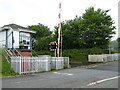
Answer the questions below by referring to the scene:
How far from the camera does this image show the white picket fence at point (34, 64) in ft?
36.0

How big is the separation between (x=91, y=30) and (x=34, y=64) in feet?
61.7

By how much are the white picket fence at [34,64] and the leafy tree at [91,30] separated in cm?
1541

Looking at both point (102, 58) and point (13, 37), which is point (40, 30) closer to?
point (13, 37)

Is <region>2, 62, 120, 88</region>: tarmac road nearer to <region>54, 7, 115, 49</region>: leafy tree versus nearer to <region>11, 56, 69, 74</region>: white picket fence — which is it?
<region>11, 56, 69, 74</region>: white picket fence

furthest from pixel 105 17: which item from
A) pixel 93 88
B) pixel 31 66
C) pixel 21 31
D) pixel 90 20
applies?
pixel 93 88

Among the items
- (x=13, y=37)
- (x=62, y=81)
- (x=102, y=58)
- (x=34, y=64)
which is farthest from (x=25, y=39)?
(x=62, y=81)

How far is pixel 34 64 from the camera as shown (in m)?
→ 12.0

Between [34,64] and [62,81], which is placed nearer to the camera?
[62,81]

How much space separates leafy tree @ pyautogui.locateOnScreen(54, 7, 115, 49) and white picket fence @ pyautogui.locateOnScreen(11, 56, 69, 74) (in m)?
15.4

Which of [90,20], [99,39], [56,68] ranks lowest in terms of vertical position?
[56,68]

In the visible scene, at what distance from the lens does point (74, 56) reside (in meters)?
26.2

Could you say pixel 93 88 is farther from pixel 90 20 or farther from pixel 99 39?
pixel 90 20

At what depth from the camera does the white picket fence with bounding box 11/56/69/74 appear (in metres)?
11.0

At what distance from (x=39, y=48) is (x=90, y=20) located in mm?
13085
